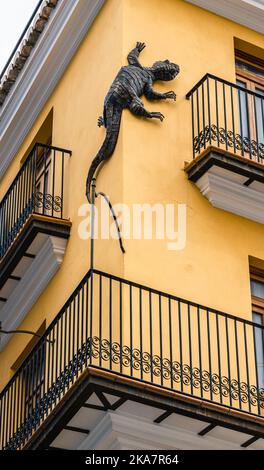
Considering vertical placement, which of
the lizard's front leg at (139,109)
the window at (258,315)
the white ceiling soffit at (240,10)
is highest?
the white ceiling soffit at (240,10)

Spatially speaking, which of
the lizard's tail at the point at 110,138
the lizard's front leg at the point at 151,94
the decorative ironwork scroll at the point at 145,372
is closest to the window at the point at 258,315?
the decorative ironwork scroll at the point at 145,372

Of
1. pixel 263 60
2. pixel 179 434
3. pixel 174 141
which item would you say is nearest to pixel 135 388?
pixel 179 434

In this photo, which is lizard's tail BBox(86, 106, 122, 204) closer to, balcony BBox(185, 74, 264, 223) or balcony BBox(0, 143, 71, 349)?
balcony BBox(185, 74, 264, 223)

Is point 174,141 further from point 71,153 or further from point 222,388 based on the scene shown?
point 222,388

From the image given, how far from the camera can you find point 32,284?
65.3 feet

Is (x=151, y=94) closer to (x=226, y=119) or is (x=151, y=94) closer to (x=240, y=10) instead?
(x=226, y=119)

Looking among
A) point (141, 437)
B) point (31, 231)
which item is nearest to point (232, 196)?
point (31, 231)

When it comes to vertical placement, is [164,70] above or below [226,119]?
above

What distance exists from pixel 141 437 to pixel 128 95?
4.68 meters

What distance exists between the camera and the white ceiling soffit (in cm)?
2006

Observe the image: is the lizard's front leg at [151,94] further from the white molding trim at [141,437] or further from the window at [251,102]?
the white molding trim at [141,437]

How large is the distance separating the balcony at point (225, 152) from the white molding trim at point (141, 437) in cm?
349

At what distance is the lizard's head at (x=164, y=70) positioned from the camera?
18750mm

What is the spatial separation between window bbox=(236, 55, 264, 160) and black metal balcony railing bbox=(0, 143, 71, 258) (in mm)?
2494
